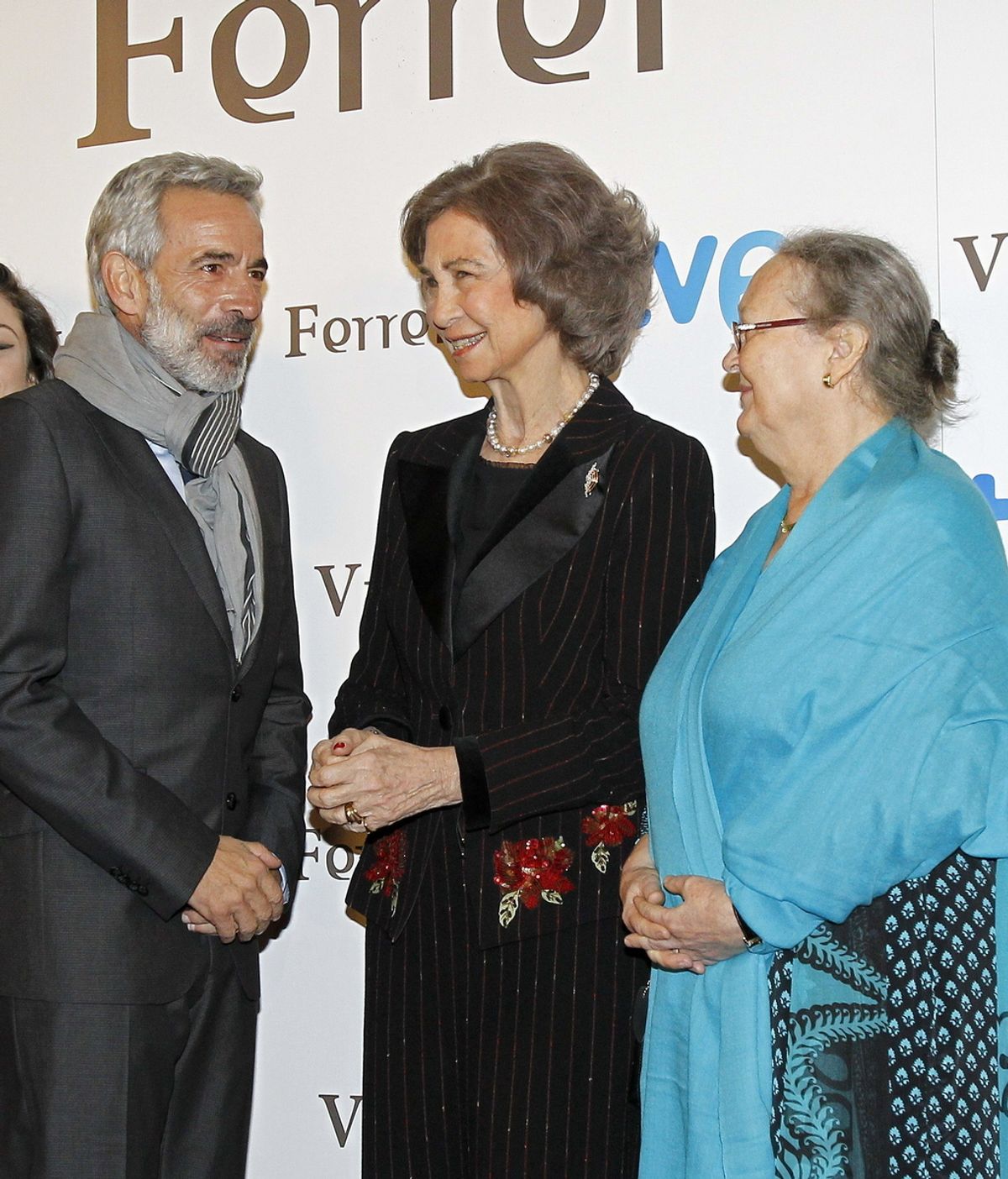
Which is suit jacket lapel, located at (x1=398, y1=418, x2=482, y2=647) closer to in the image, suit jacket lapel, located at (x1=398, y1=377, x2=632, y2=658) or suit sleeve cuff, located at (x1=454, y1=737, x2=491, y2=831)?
suit jacket lapel, located at (x1=398, y1=377, x2=632, y2=658)

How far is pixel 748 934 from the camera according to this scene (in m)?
2.06

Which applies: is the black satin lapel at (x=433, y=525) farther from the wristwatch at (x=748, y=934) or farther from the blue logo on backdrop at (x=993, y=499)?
the blue logo on backdrop at (x=993, y=499)

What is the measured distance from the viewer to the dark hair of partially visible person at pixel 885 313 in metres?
2.23

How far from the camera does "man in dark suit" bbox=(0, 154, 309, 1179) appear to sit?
7.61 ft

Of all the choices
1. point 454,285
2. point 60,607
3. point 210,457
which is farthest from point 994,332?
point 60,607

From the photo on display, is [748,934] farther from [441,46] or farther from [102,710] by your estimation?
[441,46]

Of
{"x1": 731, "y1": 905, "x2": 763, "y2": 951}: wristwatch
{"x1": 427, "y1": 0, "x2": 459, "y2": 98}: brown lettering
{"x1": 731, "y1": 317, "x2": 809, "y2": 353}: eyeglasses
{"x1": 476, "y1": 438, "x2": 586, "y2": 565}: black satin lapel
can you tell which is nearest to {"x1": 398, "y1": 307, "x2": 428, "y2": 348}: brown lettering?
{"x1": 427, "y1": 0, "x2": 459, "y2": 98}: brown lettering

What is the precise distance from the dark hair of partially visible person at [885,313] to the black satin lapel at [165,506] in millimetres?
1037

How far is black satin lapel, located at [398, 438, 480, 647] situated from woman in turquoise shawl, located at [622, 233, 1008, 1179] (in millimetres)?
488

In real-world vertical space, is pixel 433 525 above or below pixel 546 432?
below

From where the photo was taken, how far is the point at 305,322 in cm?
337

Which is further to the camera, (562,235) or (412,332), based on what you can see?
(412,332)

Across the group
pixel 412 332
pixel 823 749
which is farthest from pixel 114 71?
pixel 823 749

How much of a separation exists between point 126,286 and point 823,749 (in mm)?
1512
